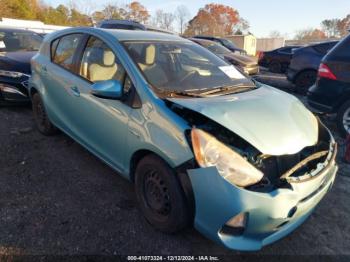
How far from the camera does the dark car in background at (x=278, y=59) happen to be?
12.0 meters

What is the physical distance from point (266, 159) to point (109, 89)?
1393 mm

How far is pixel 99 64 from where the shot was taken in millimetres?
2986

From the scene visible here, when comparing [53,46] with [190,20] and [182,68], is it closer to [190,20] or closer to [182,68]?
[182,68]

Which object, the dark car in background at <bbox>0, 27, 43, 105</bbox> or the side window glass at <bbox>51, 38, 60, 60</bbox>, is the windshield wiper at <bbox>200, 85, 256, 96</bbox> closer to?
the side window glass at <bbox>51, 38, 60, 60</bbox>

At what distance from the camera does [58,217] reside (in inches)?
102

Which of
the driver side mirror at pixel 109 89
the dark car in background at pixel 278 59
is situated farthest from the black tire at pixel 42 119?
the dark car in background at pixel 278 59

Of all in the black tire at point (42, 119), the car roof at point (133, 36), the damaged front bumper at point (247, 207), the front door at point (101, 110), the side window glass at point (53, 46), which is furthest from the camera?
the black tire at point (42, 119)

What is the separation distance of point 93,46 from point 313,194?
255 centimetres

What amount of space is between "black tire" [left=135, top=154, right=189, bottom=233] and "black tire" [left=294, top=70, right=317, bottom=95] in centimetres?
668

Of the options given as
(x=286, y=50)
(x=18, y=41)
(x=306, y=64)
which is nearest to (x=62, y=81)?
(x=18, y=41)

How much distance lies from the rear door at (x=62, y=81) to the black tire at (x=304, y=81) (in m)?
6.36

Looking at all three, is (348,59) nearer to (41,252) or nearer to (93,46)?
(93,46)

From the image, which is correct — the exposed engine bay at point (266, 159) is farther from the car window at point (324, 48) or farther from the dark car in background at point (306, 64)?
the car window at point (324, 48)

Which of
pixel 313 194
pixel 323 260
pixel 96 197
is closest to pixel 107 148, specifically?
pixel 96 197
